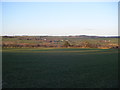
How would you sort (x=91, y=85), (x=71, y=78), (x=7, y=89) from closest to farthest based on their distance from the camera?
(x=7, y=89) → (x=91, y=85) → (x=71, y=78)

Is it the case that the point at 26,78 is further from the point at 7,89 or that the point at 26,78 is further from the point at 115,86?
the point at 115,86

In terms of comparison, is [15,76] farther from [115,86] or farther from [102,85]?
[115,86]

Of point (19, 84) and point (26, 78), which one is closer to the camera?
A: point (19, 84)

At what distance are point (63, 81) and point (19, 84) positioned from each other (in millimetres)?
1912

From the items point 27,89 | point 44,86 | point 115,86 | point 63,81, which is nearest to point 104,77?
point 115,86

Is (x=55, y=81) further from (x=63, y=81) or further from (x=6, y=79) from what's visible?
(x=6, y=79)

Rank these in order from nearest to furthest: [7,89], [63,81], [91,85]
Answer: [7,89] < [91,85] < [63,81]

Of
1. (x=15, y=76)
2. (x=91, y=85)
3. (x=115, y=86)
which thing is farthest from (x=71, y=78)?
(x=15, y=76)

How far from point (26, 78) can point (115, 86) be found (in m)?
4.03

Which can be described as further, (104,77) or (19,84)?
(104,77)

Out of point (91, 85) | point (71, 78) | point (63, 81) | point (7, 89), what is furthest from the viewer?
point (71, 78)

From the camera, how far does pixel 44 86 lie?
6.12 metres

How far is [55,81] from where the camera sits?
674 cm

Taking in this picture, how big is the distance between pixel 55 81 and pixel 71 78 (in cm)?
87
